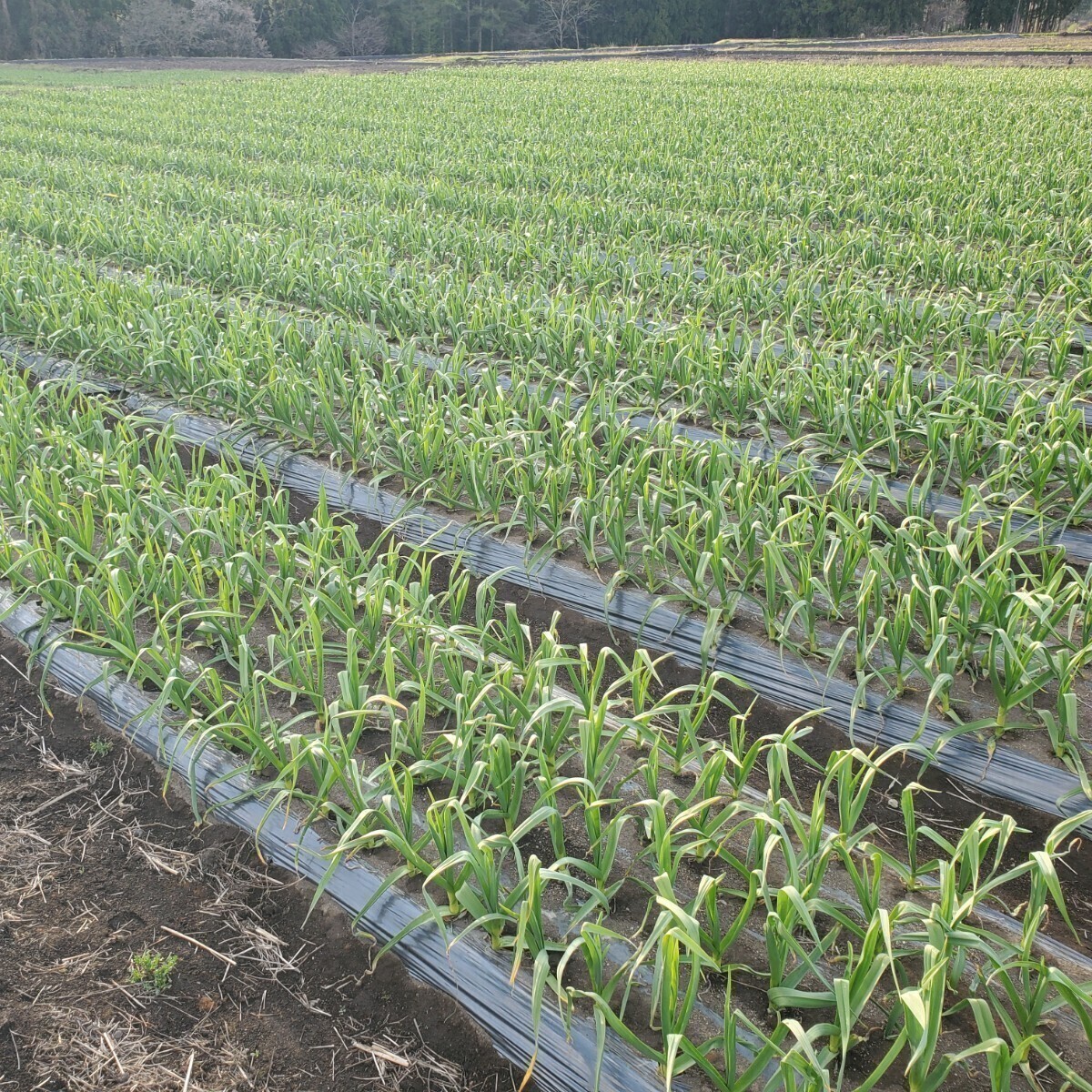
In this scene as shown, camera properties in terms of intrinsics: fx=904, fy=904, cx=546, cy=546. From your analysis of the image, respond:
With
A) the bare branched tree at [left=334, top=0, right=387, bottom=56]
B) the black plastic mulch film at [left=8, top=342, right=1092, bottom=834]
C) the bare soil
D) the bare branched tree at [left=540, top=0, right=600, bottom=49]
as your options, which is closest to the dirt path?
the black plastic mulch film at [left=8, top=342, right=1092, bottom=834]

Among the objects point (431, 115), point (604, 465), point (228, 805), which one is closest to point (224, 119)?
point (431, 115)

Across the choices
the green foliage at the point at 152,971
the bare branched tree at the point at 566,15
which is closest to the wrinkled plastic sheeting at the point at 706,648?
the green foliage at the point at 152,971

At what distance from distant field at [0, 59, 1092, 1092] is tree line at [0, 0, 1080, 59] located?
37304 mm

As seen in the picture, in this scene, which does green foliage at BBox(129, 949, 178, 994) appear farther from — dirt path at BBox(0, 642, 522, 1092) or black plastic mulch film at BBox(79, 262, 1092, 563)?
black plastic mulch film at BBox(79, 262, 1092, 563)

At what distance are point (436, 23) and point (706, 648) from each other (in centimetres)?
4894

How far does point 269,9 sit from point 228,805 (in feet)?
152

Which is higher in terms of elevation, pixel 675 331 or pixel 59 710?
pixel 675 331

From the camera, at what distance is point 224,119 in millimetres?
13648

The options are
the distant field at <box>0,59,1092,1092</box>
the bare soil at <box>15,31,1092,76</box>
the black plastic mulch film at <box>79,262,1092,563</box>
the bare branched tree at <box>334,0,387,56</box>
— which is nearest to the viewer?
the distant field at <box>0,59,1092,1092</box>

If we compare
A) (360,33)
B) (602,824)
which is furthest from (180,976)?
(360,33)

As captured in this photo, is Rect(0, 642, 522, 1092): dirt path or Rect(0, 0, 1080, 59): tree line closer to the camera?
Rect(0, 642, 522, 1092): dirt path

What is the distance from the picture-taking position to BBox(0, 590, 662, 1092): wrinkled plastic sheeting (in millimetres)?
1507

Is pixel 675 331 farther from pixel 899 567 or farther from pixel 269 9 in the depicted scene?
pixel 269 9

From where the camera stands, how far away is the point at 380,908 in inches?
71.0
